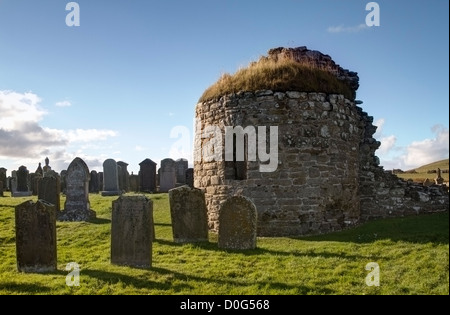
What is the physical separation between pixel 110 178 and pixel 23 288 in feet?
42.7

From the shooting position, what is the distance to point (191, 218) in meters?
10.8

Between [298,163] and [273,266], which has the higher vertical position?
[298,163]

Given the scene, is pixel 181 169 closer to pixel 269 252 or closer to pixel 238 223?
pixel 238 223

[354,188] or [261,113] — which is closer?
[261,113]

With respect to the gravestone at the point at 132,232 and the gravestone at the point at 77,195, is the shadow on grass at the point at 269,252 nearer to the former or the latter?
the gravestone at the point at 132,232

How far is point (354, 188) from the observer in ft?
42.3

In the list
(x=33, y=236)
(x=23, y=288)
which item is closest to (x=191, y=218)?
(x=33, y=236)

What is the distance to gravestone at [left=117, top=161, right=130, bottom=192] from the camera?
71.9 feet

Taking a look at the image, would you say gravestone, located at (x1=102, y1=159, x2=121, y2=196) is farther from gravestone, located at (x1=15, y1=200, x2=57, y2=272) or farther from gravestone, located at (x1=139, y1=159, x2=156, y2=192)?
gravestone, located at (x1=15, y1=200, x2=57, y2=272)

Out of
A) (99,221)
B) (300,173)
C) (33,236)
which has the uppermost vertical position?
(300,173)
